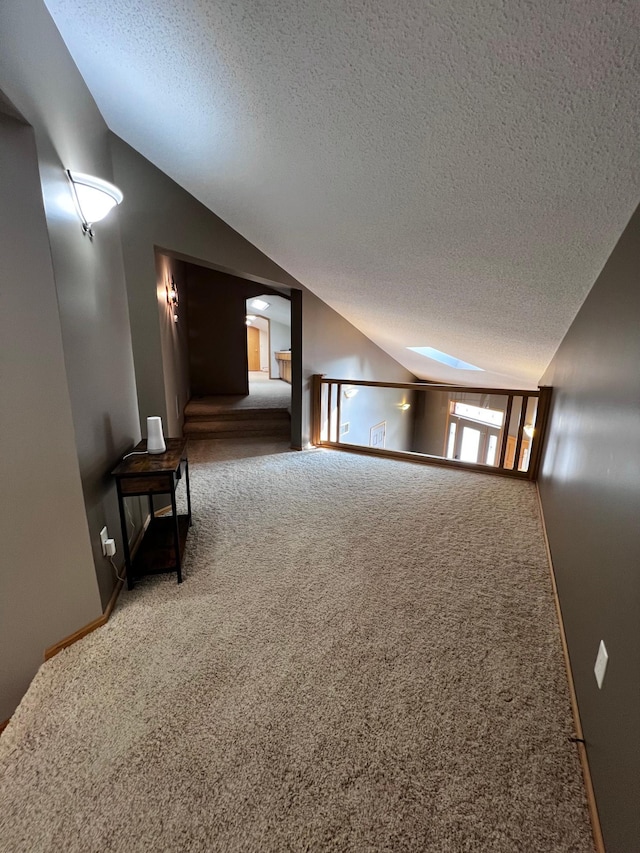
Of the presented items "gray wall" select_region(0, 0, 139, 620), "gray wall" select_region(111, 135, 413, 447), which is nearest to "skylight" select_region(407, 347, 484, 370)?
"gray wall" select_region(111, 135, 413, 447)

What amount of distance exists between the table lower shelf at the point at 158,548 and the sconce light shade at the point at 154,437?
511 millimetres

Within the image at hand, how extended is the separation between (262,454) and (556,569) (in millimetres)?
3168

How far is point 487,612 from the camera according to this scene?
1.82 m

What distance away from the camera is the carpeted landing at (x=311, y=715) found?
101cm

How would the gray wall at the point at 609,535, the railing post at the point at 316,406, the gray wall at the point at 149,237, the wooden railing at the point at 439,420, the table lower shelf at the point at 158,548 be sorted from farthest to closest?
the railing post at the point at 316,406 → the wooden railing at the point at 439,420 → the gray wall at the point at 149,237 → the table lower shelf at the point at 158,548 → the gray wall at the point at 609,535

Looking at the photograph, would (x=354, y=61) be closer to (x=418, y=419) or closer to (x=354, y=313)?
(x=354, y=313)

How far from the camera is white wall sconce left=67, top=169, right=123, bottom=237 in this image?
1.58 m

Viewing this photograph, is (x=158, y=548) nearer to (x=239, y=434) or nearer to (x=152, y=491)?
(x=152, y=491)

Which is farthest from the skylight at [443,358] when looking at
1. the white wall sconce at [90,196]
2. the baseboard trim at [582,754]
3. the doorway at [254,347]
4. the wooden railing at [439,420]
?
the doorway at [254,347]

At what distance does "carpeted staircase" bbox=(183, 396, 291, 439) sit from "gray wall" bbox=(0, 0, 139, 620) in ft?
8.86

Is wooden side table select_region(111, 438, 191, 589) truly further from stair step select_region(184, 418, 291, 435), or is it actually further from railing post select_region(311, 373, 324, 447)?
stair step select_region(184, 418, 291, 435)

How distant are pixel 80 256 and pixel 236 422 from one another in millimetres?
3499

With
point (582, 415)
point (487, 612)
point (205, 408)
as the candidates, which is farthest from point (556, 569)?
point (205, 408)

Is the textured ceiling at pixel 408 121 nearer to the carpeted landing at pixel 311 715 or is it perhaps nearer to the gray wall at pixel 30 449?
the gray wall at pixel 30 449
